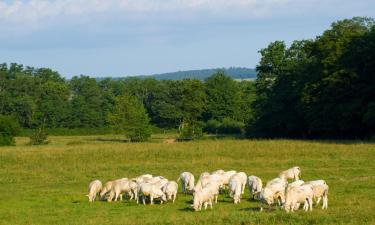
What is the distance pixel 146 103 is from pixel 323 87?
74.8 meters

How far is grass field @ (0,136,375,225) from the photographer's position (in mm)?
20734

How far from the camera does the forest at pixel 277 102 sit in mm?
63750

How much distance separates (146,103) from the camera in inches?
5413

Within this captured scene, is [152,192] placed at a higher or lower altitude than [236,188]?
lower

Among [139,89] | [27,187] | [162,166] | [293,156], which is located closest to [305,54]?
[293,156]

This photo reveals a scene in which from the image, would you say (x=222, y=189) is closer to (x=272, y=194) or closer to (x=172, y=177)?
(x=172, y=177)

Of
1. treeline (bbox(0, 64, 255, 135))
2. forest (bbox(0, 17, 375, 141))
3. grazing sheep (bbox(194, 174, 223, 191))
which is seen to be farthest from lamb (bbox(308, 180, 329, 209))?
treeline (bbox(0, 64, 255, 135))

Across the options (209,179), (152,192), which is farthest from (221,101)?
(152,192)

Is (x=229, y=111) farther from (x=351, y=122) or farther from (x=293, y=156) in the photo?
(x=293, y=156)

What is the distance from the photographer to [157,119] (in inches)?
4963

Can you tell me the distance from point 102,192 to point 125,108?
62.4 meters

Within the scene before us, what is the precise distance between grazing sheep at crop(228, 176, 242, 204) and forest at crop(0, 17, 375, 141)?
3625 cm

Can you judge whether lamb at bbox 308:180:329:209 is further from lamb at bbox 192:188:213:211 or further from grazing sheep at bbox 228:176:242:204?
lamb at bbox 192:188:213:211

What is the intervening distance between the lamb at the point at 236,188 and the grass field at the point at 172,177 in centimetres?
28
